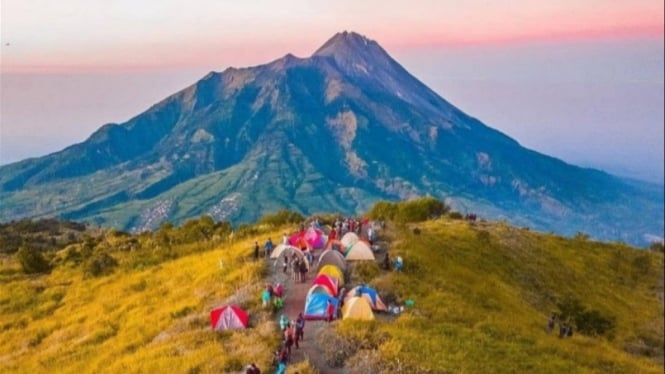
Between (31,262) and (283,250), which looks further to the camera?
(31,262)

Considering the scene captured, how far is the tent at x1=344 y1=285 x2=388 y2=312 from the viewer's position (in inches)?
1228

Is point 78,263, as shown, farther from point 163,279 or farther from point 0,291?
point 163,279

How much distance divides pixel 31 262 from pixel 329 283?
92.3ft

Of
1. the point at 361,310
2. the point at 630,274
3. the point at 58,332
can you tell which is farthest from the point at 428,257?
the point at 630,274

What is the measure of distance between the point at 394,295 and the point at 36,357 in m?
17.2

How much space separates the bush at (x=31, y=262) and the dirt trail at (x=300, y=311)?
69.3 ft

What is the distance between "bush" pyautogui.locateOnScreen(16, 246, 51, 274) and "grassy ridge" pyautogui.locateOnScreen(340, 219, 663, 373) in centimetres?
2669

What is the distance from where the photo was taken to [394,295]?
33781 mm

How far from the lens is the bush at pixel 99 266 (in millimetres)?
46853

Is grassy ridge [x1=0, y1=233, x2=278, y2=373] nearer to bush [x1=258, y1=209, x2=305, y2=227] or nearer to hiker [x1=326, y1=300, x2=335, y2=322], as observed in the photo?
hiker [x1=326, y1=300, x2=335, y2=322]

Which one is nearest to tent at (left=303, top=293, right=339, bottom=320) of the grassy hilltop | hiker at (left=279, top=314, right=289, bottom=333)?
the grassy hilltop

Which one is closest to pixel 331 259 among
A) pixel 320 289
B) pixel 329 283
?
pixel 329 283

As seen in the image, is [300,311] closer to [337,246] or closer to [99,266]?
[337,246]

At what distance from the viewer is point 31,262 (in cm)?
4991
